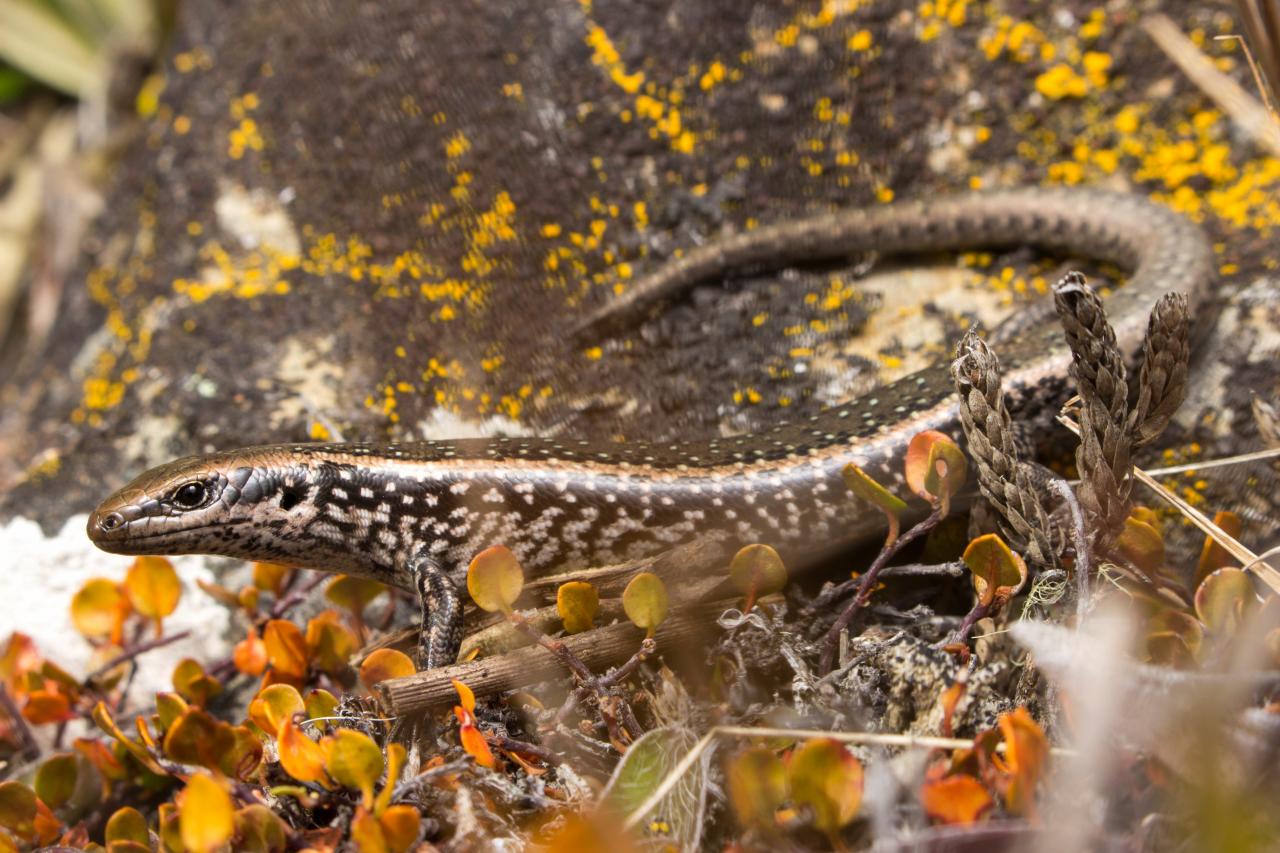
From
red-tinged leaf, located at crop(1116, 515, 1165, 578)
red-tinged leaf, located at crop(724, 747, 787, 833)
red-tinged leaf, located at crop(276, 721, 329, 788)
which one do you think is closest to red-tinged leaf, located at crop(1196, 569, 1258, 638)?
red-tinged leaf, located at crop(1116, 515, 1165, 578)

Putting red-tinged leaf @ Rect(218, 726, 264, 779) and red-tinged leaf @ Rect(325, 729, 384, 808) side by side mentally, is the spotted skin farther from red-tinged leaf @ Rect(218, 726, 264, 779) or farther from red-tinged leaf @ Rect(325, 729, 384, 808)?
red-tinged leaf @ Rect(325, 729, 384, 808)

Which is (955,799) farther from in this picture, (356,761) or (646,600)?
(356,761)

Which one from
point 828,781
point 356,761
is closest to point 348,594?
point 356,761

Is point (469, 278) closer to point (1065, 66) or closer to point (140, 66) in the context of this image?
point (1065, 66)

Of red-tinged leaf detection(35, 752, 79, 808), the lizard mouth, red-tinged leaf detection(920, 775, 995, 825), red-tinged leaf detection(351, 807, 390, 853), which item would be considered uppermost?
the lizard mouth

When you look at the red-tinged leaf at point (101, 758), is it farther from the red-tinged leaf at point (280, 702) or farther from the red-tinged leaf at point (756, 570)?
the red-tinged leaf at point (756, 570)
